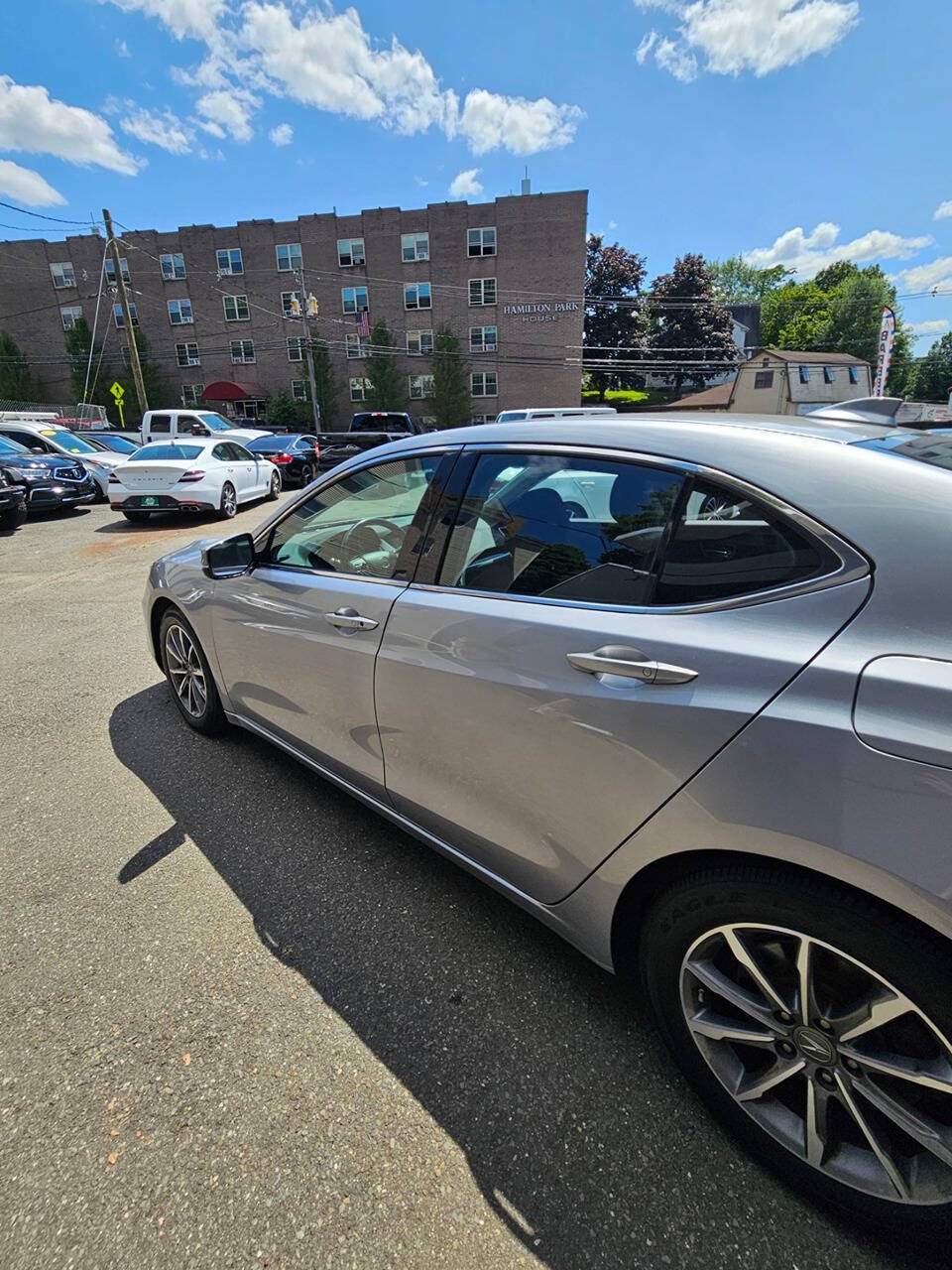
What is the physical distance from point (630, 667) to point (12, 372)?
52.4 m

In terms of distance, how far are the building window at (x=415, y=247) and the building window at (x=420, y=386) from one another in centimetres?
646

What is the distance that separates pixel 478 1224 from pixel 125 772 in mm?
2755

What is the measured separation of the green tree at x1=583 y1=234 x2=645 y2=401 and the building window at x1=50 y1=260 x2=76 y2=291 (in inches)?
1470

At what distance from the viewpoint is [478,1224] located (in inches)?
53.9

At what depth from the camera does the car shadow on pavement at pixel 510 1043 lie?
135 cm

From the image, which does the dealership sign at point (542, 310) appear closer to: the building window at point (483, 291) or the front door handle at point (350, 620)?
the building window at point (483, 291)

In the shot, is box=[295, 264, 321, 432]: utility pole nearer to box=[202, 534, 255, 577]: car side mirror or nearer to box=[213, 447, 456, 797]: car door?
box=[202, 534, 255, 577]: car side mirror

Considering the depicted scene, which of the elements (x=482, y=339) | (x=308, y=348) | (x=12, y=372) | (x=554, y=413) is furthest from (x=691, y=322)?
(x=12, y=372)

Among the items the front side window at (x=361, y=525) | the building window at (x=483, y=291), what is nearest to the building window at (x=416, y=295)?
the building window at (x=483, y=291)

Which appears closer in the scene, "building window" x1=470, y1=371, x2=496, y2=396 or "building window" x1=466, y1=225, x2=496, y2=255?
"building window" x1=466, y1=225, x2=496, y2=255

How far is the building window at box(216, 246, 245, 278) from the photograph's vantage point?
37.4 m

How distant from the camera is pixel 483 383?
36.4 meters

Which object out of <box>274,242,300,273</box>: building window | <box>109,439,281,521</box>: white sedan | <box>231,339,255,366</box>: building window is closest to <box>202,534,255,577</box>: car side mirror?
<box>109,439,281,521</box>: white sedan

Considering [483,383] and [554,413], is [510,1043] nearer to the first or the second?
[554,413]
